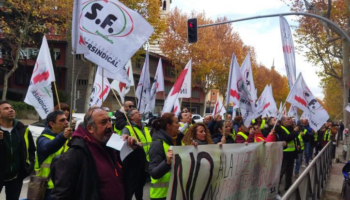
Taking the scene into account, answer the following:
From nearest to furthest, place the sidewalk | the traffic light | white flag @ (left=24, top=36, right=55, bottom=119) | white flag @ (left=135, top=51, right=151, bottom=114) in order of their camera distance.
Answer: white flag @ (left=24, top=36, right=55, bottom=119), the sidewalk, white flag @ (left=135, top=51, right=151, bottom=114), the traffic light

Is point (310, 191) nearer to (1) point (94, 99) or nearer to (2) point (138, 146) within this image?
(2) point (138, 146)

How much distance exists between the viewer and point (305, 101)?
8742 mm

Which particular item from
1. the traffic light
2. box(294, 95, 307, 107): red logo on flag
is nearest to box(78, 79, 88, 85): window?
the traffic light

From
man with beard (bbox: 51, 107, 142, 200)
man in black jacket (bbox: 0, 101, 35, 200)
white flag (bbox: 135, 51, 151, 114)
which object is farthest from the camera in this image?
white flag (bbox: 135, 51, 151, 114)

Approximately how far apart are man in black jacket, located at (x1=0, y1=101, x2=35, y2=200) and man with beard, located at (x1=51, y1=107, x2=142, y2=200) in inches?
86.8

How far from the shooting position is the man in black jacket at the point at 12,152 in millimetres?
4594

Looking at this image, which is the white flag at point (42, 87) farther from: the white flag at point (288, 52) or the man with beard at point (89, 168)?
the white flag at point (288, 52)

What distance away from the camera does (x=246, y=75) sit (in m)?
8.59

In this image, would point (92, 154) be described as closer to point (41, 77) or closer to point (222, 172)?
point (222, 172)

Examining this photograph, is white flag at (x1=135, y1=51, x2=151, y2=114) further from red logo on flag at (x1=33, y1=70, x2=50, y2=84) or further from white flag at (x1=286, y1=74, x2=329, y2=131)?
white flag at (x1=286, y1=74, x2=329, y2=131)

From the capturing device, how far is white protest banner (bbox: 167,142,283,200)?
3717 millimetres

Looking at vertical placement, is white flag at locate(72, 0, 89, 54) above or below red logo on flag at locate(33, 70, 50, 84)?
above

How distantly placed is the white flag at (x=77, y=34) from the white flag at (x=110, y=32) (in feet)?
0.13

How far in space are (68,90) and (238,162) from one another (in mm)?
36951
